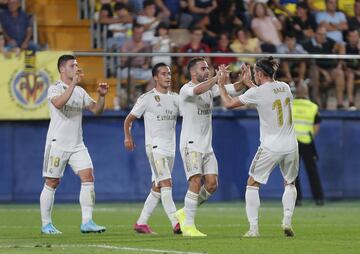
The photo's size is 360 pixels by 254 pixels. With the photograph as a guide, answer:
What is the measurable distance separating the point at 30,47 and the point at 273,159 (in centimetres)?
950

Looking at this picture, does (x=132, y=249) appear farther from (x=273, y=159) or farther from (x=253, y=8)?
(x=253, y=8)

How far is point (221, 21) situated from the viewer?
2542cm

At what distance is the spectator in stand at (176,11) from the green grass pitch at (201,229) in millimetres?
3892

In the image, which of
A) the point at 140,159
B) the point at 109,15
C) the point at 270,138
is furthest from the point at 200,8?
the point at 270,138

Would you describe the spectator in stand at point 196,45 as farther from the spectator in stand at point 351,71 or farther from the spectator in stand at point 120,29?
the spectator in stand at point 351,71

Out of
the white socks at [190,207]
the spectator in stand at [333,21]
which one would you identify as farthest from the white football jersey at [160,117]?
the spectator in stand at [333,21]

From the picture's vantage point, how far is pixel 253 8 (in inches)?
1009

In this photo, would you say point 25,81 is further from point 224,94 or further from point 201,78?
point 224,94

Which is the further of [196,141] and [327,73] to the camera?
[327,73]

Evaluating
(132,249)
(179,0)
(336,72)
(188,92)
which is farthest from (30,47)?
(132,249)

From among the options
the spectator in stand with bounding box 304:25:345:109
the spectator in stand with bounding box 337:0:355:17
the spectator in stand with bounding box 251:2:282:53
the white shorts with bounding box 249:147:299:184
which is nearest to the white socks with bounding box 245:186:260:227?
the white shorts with bounding box 249:147:299:184

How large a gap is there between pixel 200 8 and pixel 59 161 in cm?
962

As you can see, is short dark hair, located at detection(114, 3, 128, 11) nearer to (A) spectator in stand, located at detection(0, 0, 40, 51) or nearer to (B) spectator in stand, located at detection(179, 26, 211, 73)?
(B) spectator in stand, located at detection(179, 26, 211, 73)

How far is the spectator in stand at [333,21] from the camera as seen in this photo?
84.2 ft
